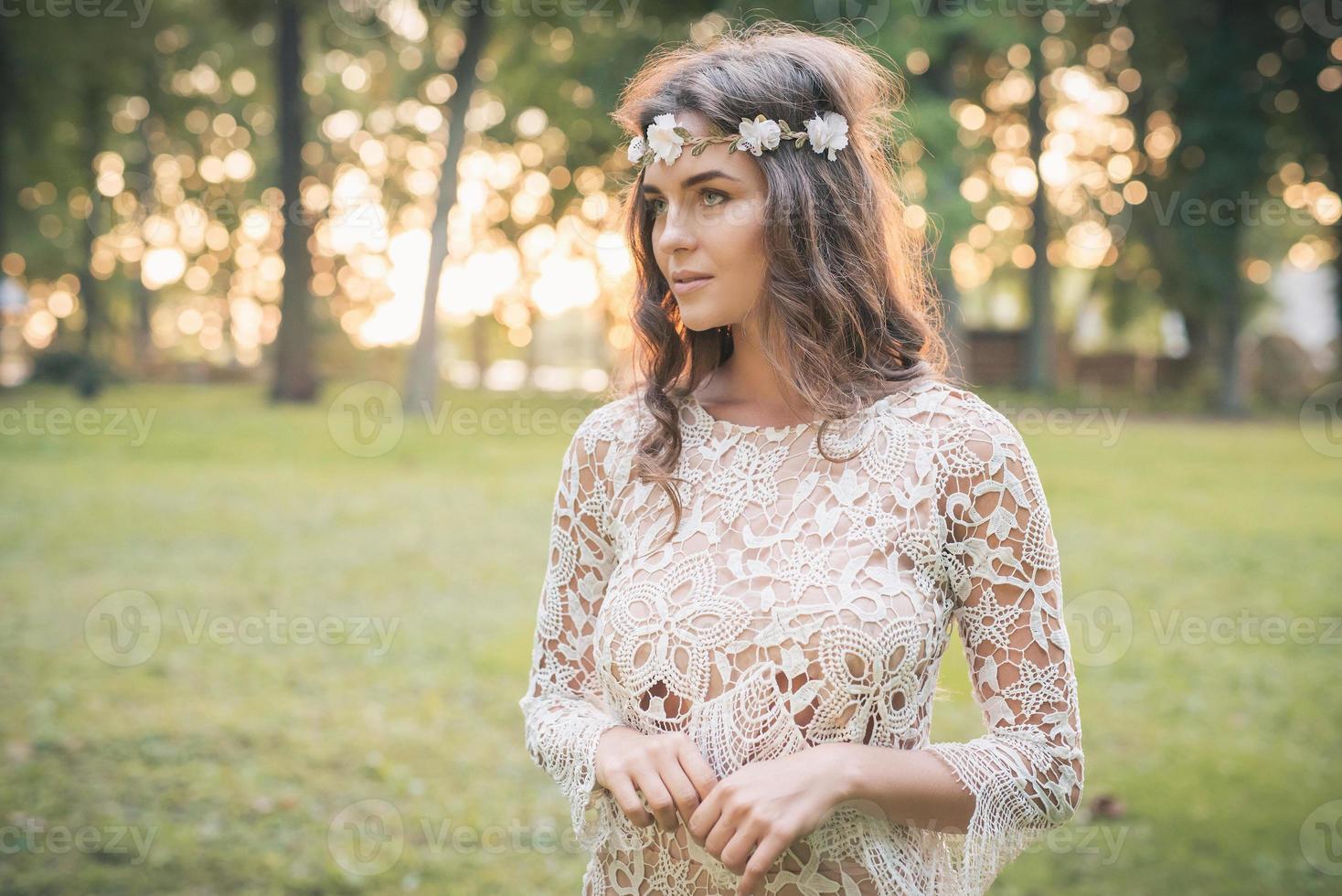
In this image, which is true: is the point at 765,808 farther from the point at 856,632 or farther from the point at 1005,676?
the point at 1005,676

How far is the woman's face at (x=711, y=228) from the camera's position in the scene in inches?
80.2

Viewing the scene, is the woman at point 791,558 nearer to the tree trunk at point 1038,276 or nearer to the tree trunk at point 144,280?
the tree trunk at point 1038,276

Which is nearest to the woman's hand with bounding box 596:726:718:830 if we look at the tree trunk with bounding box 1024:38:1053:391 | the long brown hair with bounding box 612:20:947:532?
the long brown hair with bounding box 612:20:947:532

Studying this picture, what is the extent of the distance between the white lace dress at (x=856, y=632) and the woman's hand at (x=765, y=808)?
0.11 metres

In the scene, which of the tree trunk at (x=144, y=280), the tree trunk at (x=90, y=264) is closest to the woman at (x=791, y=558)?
the tree trunk at (x=90, y=264)

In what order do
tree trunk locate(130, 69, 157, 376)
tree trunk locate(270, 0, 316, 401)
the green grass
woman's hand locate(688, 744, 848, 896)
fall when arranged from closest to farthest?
woman's hand locate(688, 744, 848, 896)
the green grass
tree trunk locate(270, 0, 316, 401)
tree trunk locate(130, 69, 157, 376)

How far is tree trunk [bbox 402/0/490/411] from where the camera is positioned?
1750 cm

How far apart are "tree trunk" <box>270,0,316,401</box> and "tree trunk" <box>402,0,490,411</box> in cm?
246

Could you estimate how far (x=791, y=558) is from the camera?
6.39ft

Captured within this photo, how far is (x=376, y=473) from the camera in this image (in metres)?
Result: 13.1

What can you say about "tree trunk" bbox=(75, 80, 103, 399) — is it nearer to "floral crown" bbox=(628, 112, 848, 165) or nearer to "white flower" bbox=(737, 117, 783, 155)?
"floral crown" bbox=(628, 112, 848, 165)

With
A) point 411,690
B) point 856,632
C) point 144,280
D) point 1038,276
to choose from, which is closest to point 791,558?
point 856,632

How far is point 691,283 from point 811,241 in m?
0.24

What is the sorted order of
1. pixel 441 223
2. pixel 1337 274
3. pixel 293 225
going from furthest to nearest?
pixel 1337 274
pixel 293 225
pixel 441 223
